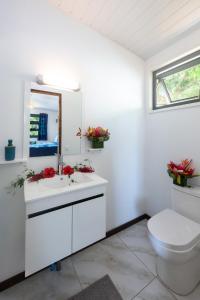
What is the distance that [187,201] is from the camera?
5.01 feet

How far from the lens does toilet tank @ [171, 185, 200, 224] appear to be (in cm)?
145

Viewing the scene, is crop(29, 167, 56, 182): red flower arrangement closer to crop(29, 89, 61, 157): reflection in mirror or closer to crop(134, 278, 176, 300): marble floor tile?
crop(29, 89, 61, 157): reflection in mirror

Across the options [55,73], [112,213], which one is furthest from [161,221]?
[55,73]

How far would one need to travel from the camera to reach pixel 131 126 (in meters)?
2.09

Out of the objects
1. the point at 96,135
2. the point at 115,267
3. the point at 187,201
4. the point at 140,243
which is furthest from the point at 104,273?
the point at 96,135

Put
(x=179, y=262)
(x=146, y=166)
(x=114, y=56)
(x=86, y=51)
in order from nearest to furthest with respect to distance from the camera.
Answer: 1. (x=179, y=262)
2. (x=86, y=51)
3. (x=114, y=56)
4. (x=146, y=166)

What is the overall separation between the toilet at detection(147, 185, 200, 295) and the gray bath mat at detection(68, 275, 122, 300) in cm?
46

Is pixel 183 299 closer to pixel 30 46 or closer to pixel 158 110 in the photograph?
pixel 158 110

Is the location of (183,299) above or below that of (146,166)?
below

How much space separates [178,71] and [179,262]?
2.05 m

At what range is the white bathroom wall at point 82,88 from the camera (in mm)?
1286

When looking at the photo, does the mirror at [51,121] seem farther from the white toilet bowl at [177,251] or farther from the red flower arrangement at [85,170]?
the white toilet bowl at [177,251]

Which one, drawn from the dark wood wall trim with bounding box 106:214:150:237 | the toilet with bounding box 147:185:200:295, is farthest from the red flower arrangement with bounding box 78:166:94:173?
the dark wood wall trim with bounding box 106:214:150:237

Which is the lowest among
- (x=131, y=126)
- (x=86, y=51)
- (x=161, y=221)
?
(x=161, y=221)
